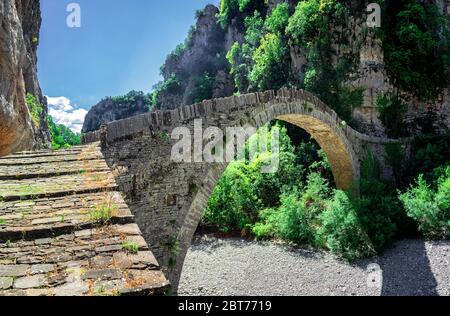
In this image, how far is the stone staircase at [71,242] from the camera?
1.62 m

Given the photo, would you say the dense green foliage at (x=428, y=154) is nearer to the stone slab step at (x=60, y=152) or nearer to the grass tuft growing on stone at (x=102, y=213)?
the stone slab step at (x=60, y=152)

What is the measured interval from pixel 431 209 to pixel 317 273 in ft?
14.4

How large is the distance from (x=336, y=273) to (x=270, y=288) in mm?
2017

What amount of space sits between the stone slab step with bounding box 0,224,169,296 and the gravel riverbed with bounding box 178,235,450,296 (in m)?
8.15

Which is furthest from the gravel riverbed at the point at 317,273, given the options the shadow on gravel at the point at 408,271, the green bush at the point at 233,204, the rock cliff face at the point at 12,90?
the rock cliff face at the point at 12,90

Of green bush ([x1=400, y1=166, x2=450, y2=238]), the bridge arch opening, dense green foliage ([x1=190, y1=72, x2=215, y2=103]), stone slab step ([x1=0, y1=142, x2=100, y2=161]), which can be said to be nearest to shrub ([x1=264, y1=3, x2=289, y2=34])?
the bridge arch opening

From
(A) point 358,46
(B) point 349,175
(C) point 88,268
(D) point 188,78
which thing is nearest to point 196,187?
(C) point 88,268

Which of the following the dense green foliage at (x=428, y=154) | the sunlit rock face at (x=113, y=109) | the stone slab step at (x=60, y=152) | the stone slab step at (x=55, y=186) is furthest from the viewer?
the sunlit rock face at (x=113, y=109)

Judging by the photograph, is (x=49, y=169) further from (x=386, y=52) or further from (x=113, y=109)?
(x=113, y=109)

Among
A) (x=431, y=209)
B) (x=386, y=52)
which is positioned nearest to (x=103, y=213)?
(x=431, y=209)

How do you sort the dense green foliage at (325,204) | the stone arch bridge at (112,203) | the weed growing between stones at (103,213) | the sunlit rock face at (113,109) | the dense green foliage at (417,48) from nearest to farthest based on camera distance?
the stone arch bridge at (112,203) → the weed growing between stones at (103,213) → the dense green foliage at (325,204) → the dense green foliage at (417,48) → the sunlit rock face at (113,109)

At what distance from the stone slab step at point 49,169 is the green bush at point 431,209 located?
10789 mm

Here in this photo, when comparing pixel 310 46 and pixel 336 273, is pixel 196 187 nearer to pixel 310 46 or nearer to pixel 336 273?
pixel 336 273

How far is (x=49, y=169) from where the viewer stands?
3936 mm
